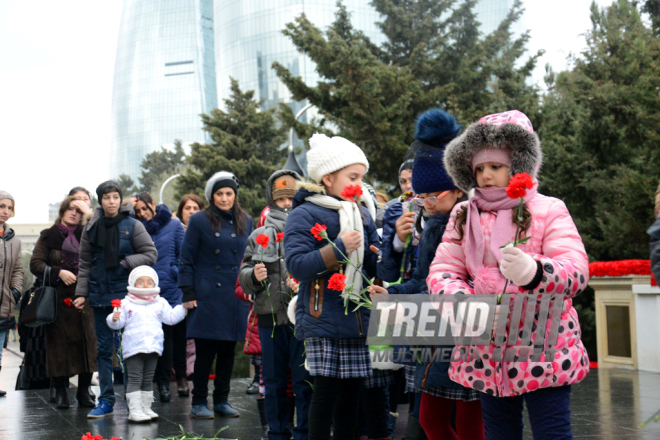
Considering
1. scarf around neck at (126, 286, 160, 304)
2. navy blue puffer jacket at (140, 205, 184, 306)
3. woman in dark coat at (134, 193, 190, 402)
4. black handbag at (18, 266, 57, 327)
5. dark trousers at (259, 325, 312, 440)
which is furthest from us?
navy blue puffer jacket at (140, 205, 184, 306)

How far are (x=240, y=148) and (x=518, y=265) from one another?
33301 mm

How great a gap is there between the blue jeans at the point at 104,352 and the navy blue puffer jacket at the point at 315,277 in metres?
3.34

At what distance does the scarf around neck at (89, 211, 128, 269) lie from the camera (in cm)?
684

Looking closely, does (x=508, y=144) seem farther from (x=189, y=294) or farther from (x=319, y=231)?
(x=189, y=294)

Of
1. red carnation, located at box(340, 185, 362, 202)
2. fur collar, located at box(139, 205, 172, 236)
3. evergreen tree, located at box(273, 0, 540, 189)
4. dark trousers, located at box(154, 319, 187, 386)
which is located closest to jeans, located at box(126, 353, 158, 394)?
dark trousers, located at box(154, 319, 187, 386)

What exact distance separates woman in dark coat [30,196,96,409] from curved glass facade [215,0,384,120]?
85363mm

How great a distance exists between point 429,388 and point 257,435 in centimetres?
249

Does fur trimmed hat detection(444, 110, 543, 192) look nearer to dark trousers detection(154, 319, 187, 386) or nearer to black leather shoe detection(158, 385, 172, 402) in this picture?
black leather shoe detection(158, 385, 172, 402)

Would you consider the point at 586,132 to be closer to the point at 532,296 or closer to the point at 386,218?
the point at 386,218

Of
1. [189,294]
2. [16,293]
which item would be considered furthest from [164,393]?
[16,293]

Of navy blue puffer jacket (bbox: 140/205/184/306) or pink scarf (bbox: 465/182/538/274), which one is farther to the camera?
navy blue puffer jacket (bbox: 140/205/184/306)

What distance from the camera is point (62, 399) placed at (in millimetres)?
7344

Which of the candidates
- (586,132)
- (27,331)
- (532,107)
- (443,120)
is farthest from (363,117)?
(443,120)

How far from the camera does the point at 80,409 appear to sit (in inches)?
285
